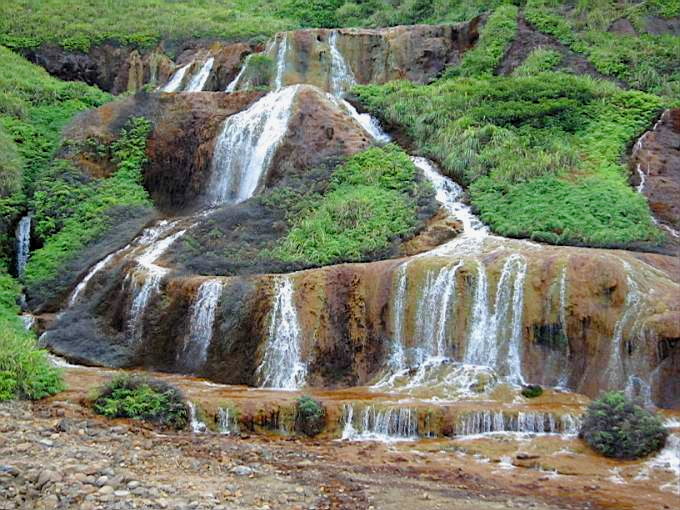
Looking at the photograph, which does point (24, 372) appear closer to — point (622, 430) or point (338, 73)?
point (622, 430)

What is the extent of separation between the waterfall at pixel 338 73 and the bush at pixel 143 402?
19287 millimetres

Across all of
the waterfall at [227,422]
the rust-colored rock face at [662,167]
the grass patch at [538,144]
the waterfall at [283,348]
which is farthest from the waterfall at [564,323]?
the waterfall at [227,422]

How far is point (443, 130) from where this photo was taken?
979 inches

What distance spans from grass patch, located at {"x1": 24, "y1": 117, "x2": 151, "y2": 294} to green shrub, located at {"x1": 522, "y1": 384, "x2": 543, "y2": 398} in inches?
514

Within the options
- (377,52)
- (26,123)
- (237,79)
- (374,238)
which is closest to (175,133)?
(237,79)

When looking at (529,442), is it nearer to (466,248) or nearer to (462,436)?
(462,436)

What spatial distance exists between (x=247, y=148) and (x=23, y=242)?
23.9 ft

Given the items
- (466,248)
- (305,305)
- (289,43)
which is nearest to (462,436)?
(305,305)

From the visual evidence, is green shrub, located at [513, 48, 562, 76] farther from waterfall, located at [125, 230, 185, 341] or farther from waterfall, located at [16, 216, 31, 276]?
waterfall, located at [16, 216, 31, 276]

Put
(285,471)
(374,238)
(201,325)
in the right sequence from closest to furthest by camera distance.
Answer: (285,471), (201,325), (374,238)

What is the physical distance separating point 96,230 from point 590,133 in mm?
14815

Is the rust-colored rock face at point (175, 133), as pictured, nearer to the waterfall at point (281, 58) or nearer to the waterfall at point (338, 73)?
the waterfall at point (281, 58)

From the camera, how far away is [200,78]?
32.9 m

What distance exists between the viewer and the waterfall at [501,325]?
1583 centimetres
